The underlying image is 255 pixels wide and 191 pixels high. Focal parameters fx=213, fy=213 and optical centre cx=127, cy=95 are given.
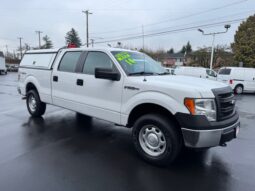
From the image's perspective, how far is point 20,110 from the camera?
287 inches

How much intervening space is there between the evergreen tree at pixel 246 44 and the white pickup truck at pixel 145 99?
28074mm

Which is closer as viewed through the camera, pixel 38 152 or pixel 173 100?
pixel 173 100

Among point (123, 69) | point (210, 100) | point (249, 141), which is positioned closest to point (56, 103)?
point (123, 69)

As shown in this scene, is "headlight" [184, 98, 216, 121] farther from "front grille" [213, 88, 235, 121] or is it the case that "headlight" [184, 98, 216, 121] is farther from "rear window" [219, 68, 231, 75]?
"rear window" [219, 68, 231, 75]

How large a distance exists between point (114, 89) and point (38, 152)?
180 cm

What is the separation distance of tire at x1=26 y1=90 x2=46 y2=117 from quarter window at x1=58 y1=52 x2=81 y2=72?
1423 millimetres

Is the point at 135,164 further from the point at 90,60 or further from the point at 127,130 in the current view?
the point at 90,60

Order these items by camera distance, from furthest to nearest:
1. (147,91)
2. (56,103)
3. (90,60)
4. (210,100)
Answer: (56,103) → (90,60) → (147,91) → (210,100)

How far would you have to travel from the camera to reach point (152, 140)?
3529 mm

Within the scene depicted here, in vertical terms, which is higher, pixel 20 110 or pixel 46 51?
pixel 46 51

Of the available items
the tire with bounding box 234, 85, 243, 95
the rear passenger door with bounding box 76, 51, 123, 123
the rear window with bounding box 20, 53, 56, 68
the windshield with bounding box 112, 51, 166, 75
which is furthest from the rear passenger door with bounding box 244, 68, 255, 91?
the rear window with bounding box 20, 53, 56, 68

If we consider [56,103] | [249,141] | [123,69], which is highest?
[123,69]

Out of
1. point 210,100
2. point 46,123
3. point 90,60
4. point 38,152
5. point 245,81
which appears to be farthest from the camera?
point 245,81

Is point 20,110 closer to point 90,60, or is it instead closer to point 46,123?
point 46,123
